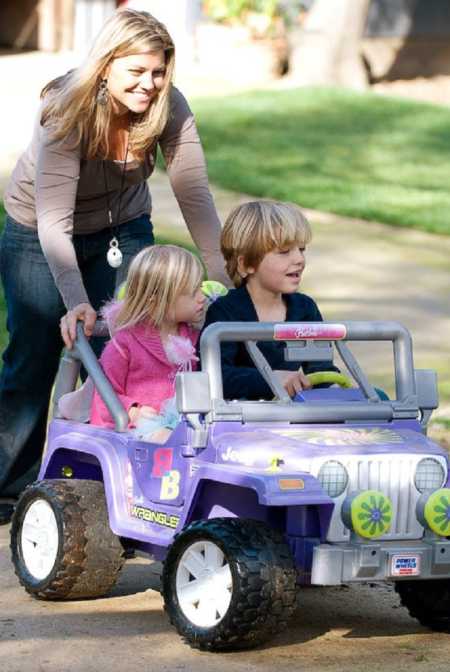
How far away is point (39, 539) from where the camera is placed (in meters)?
5.05

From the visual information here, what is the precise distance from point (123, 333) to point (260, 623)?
1098 millimetres

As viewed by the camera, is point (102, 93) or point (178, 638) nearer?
point (178, 638)

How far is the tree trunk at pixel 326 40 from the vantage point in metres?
21.3

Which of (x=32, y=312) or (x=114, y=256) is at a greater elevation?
(x=114, y=256)

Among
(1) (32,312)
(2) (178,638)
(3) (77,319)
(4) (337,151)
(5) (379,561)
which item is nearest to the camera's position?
(5) (379,561)

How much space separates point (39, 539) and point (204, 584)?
84 centimetres

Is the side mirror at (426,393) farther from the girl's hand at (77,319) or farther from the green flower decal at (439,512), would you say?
the girl's hand at (77,319)

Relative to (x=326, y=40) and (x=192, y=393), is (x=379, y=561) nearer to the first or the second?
(x=192, y=393)

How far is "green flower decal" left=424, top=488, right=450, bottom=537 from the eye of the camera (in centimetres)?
436

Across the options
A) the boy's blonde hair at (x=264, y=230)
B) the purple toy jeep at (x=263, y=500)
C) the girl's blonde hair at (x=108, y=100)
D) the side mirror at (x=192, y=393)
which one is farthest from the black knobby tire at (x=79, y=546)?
the girl's blonde hair at (x=108, y=100)

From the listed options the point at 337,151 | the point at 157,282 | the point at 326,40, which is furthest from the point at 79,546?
the point at 326,40

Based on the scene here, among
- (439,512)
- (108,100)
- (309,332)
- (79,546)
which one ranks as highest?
(108,100)

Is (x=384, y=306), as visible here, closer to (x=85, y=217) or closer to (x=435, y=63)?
(x=85, y=217)

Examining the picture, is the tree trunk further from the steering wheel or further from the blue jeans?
the steering wheel
